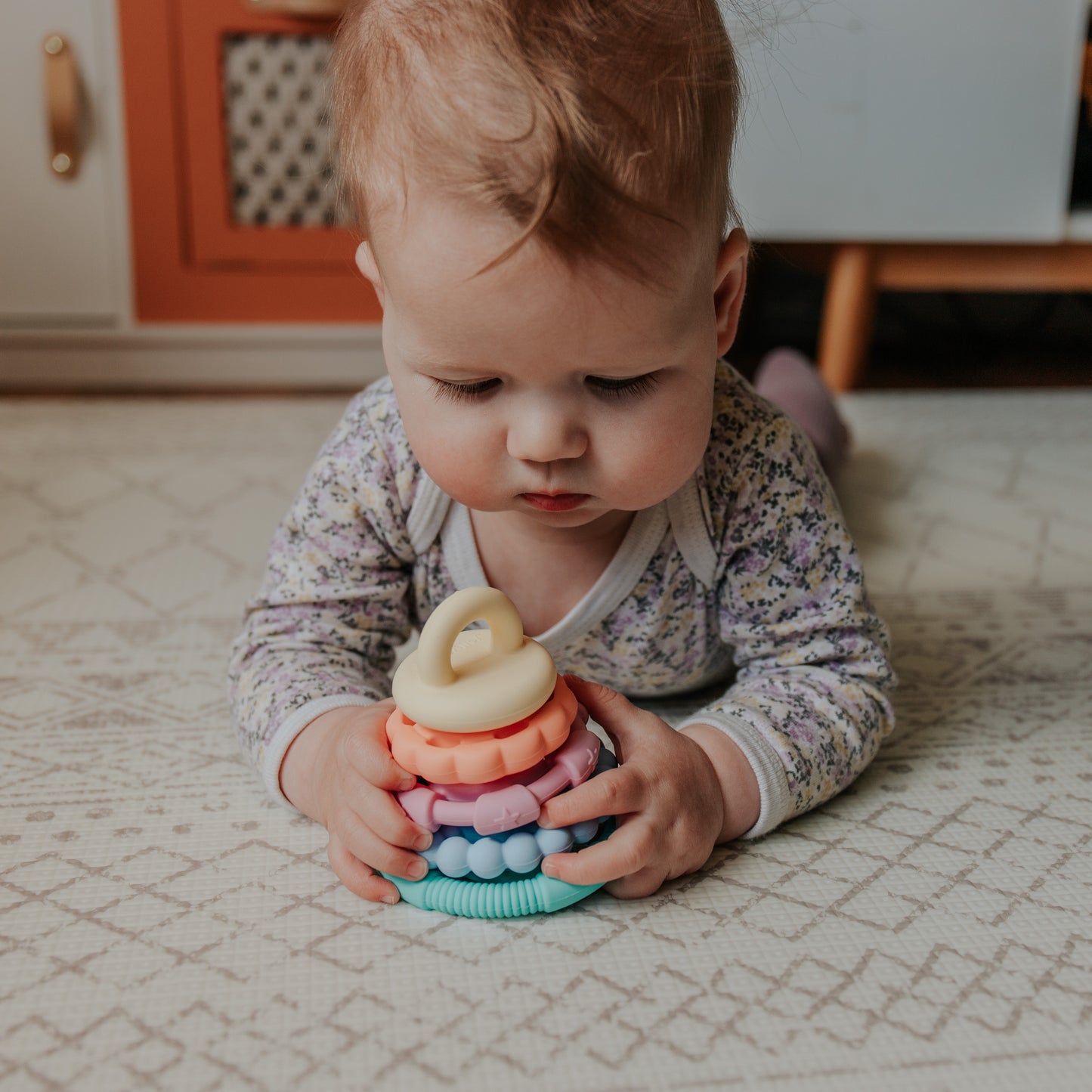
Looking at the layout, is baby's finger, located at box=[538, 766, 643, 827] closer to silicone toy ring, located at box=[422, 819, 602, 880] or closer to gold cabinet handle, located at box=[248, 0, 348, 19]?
silicone toy ring, located at box=[422, 819, 602, 880]

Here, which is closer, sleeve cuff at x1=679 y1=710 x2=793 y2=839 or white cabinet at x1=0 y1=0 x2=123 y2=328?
sleeve cuff at x1=679 y1=710 x2=793 y2=839

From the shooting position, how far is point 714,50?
1.70ft

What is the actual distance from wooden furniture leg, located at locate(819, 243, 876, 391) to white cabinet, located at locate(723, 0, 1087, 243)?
0.04 metres

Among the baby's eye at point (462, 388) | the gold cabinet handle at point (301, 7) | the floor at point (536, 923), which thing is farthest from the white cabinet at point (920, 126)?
the baby's eye at point (462, 388)

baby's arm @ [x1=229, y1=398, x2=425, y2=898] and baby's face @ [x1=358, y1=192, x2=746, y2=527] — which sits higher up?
baby's face @ [x1=358, y1=192, x2=746, y2=527]

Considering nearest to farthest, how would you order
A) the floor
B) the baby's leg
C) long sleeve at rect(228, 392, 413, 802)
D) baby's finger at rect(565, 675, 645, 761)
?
1. the floor
2. baby's finger at rect(565, 675, 645, 761)
3. long sleeve at rect(228, 392, 413, 802)
4. the baby's leg

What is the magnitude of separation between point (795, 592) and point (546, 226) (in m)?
0.28

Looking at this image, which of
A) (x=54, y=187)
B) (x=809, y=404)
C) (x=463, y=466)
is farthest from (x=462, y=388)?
(x=54, y=187)

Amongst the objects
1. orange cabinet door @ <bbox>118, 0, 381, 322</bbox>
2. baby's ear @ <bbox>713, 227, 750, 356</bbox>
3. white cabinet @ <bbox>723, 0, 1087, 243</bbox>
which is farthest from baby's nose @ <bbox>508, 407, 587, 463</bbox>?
orange cabinet door @ <bbox>118, 0, 381, 322</bbox>

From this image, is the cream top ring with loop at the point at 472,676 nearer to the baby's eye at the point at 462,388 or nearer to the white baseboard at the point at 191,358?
the baby's eye at the point at 462,388

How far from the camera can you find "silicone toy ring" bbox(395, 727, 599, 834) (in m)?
0.49

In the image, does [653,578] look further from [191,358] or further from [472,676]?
[191,358]

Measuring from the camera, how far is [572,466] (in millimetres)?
523

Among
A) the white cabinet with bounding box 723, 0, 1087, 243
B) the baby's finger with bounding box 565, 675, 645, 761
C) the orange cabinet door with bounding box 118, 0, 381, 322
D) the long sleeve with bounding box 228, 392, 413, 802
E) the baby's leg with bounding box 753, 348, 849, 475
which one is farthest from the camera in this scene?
the orange cabinet door with bounding box 118, 0, 381, 322
